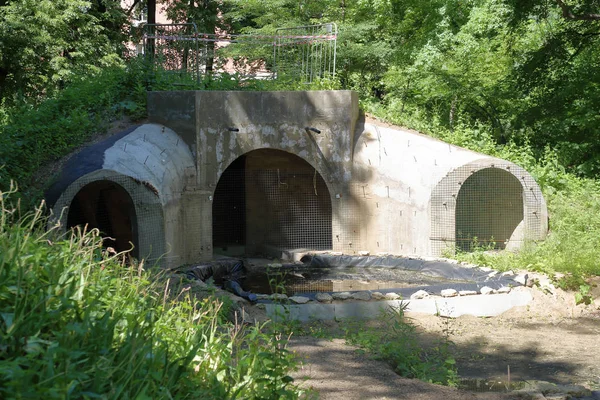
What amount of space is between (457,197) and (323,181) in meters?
3.27

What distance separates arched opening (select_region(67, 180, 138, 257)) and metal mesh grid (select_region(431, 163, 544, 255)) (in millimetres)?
5690

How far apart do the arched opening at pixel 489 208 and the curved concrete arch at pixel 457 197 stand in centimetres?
21

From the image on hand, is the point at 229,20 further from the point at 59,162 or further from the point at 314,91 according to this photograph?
the point at 59,162

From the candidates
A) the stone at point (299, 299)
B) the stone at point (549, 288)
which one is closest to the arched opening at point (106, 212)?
the stone at point (299, 299)

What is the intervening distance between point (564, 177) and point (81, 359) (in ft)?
39.1

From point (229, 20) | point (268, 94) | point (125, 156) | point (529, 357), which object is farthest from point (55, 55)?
point (529, 357)

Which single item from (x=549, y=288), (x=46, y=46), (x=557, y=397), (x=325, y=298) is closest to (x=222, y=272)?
(x=325, y=298)

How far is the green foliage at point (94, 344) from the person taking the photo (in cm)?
291

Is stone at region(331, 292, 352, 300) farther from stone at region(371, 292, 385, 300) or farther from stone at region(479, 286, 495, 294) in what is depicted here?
stone at region(479, 286, 495, 294)

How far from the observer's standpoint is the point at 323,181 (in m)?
14.4

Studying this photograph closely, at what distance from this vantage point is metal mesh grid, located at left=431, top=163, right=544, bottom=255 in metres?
Result: 12.1

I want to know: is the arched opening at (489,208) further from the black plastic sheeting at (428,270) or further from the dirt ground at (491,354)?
the dirt ground at (491,354)

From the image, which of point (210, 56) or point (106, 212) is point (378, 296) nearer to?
point (106, 212)

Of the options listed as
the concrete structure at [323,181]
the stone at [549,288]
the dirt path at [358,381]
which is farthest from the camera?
the concrete structure at [323,181]
